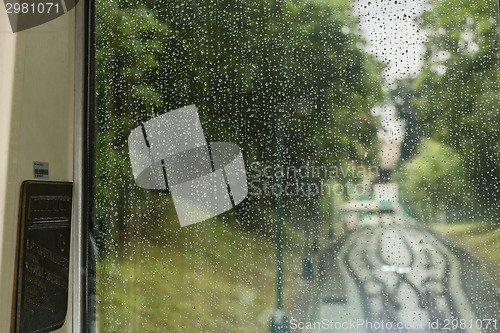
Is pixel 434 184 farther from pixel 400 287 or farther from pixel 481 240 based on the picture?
pixel 400 287

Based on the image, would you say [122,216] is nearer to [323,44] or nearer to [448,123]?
[323,44]

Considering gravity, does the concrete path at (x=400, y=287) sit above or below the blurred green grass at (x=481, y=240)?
below

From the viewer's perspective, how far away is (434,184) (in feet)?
5.18

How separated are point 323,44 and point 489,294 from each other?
0.87 metres

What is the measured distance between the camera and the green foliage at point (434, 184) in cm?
156
